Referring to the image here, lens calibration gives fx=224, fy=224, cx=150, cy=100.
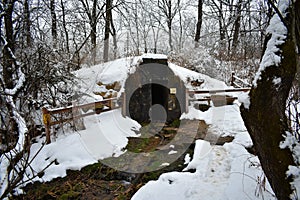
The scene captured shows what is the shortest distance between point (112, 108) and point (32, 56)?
2.90m

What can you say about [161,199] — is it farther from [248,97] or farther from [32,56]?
[32,56]

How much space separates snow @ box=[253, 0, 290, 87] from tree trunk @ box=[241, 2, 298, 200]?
33 mm

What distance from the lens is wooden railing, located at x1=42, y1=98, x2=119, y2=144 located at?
18.7ft

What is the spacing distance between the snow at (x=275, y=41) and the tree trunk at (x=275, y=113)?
1.3 inches

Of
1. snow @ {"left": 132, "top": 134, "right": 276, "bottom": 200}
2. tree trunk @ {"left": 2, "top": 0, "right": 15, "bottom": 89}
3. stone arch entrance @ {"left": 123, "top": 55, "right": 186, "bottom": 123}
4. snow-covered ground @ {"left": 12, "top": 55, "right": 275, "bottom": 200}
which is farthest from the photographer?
stone arch entrance @ {"left": 123, "top": 55, "right": 186, "bottom": 123}

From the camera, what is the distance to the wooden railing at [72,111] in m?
5.70

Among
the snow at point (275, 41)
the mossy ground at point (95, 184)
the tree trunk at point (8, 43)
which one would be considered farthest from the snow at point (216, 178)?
the tree trunk at point (8, 43)

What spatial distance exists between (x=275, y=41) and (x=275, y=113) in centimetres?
76

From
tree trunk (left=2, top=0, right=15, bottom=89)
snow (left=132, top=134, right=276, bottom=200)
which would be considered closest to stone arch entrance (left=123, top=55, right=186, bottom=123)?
tree trunk (left=2, top=0, right=15, bottom=89)

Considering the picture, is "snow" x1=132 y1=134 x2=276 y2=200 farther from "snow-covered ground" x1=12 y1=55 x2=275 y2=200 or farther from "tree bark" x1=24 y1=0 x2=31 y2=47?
"tree bark" x1=24 y1=0 x2=31 y2=47

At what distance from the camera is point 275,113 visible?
2.32m

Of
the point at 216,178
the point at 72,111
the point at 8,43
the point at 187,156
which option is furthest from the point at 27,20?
the point at 216,178

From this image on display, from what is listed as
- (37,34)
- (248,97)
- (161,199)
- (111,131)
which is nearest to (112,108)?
(111,131)

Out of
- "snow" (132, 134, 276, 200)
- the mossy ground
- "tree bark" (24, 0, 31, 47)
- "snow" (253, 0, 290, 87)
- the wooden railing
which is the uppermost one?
"tree bark" (24, 0, 31, 47)
